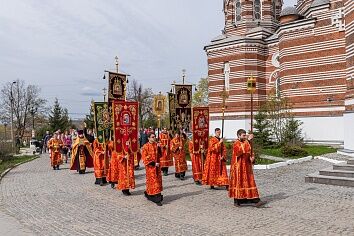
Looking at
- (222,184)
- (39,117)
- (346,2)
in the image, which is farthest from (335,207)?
(39,117)

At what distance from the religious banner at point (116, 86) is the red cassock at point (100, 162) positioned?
184 cm

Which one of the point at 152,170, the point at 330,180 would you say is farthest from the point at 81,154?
the point at 330,180

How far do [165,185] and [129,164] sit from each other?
204 cm

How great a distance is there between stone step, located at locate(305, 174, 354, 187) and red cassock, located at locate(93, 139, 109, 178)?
648 cm

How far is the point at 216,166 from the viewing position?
11.3m

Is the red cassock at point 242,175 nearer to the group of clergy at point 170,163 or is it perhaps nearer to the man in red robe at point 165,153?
the group of clergy at point 170,163

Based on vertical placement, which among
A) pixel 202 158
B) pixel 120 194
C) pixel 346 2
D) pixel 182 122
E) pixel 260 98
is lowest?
pixel 120 194

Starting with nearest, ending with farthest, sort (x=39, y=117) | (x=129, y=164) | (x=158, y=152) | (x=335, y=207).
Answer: (x=335, y=207)
(x=158, y=152)
(x=129, y=164)
(x=39, y=117)

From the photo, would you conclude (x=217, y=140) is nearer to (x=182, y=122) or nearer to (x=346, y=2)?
(x=182, y=122)

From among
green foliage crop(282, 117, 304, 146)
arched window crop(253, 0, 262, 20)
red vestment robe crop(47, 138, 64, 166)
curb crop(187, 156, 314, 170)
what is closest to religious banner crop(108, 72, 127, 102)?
curb crop(187, 156, 314, 170)

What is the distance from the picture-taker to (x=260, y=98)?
3145cm

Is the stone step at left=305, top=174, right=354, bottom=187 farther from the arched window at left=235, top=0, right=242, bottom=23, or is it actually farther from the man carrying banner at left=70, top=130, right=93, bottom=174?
the arched window at left=235, top=0, right=242, bottom=23

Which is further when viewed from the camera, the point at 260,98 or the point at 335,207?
the point at 260,98

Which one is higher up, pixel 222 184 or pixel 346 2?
pixel 346 2
